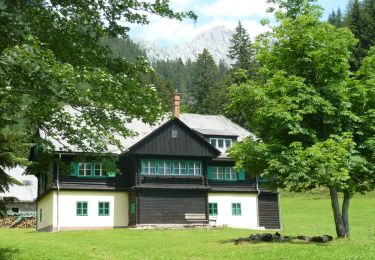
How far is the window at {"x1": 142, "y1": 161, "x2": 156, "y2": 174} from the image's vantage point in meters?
Result: 38.2

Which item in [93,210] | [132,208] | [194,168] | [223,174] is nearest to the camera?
[93,210]

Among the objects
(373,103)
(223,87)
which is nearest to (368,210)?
(373,103)

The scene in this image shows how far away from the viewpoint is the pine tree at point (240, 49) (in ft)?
292

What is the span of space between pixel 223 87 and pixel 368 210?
51090 millimetres

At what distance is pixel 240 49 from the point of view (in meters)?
91.1

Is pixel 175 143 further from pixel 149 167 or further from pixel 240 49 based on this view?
pixel 240 49

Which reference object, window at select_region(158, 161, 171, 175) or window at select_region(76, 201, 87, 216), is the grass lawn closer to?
window at select_region(76, 201, 87, 216)

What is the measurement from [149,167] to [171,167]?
166 centimetres

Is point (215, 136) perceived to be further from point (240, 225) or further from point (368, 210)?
point (368, 210)

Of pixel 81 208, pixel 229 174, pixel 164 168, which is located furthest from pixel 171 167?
pixel 81 208

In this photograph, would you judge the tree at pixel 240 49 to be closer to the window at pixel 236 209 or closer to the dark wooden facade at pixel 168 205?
the window at pixel 236 209

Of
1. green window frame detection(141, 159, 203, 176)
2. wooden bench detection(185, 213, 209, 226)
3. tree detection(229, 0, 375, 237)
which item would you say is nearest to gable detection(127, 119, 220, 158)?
green window frame detection(141, 159, 203, 176)

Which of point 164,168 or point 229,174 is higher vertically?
point 164,168

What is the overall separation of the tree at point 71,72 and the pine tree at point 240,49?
75965mm
